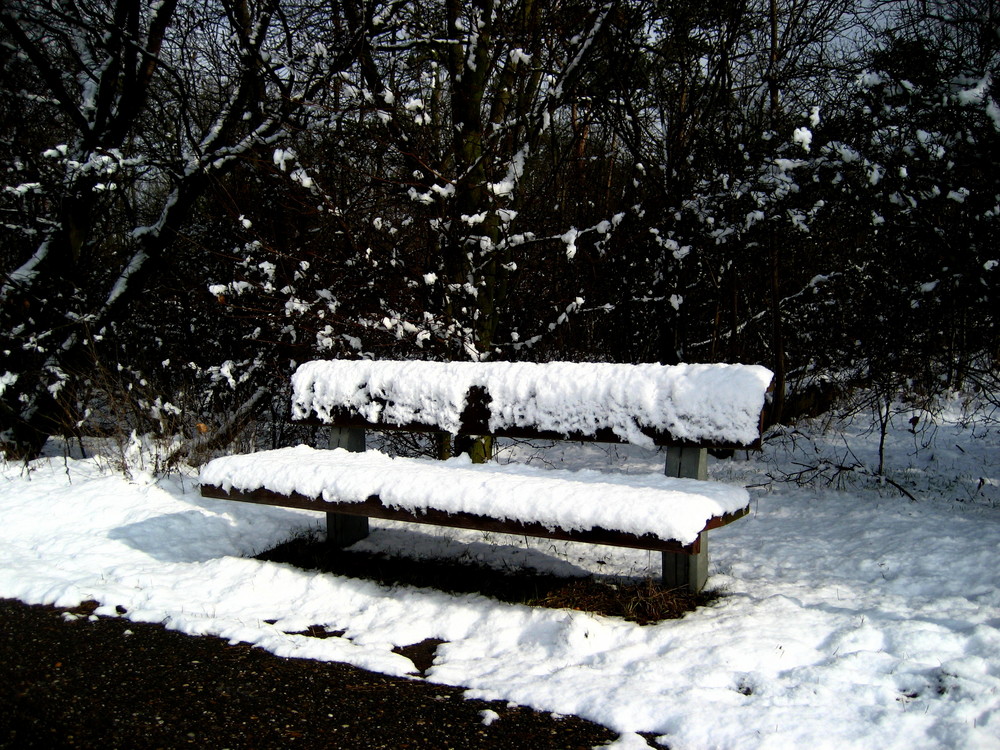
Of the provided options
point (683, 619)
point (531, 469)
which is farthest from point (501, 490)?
point (683, 619)

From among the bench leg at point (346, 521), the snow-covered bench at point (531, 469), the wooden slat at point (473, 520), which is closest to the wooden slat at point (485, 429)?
the snow-covered bench at point (531, 469)

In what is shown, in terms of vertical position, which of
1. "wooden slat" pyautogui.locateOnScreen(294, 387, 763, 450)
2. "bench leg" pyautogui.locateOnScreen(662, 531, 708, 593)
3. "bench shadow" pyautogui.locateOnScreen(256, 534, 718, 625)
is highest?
"wooden slat" pyautogui.locateOnScreen(294, 387, 763, 450)

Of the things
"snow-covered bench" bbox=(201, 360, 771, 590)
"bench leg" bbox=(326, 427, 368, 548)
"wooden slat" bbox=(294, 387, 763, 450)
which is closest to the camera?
"snow-covered bench" bbox=(201, 360, 771, 590)

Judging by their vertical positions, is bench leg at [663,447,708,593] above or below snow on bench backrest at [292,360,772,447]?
below

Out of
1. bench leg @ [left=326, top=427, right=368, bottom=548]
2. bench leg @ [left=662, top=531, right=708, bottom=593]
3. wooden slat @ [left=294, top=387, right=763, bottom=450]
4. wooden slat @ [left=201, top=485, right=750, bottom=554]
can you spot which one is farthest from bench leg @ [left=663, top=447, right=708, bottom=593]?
bench leg @ [left=326, top=427, right=368, bottom=548]

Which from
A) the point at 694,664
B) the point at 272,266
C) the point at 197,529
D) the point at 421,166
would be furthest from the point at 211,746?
the point at 272,266

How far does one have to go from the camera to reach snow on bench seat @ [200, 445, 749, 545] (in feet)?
8.79

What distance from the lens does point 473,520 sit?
2936 mm

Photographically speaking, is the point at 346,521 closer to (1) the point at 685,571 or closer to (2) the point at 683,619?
(1) the point at 685,571

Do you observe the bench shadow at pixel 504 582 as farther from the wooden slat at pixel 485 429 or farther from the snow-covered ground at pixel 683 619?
the wooden slat at pixel 485 429

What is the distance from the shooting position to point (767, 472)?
5.41m

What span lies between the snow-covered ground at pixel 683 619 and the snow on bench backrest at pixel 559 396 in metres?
0.72

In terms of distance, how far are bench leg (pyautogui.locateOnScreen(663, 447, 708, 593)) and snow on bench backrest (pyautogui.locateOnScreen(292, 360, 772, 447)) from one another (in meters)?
0.17

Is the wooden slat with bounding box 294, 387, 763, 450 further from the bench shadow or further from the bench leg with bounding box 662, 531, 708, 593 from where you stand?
the bench shadow
